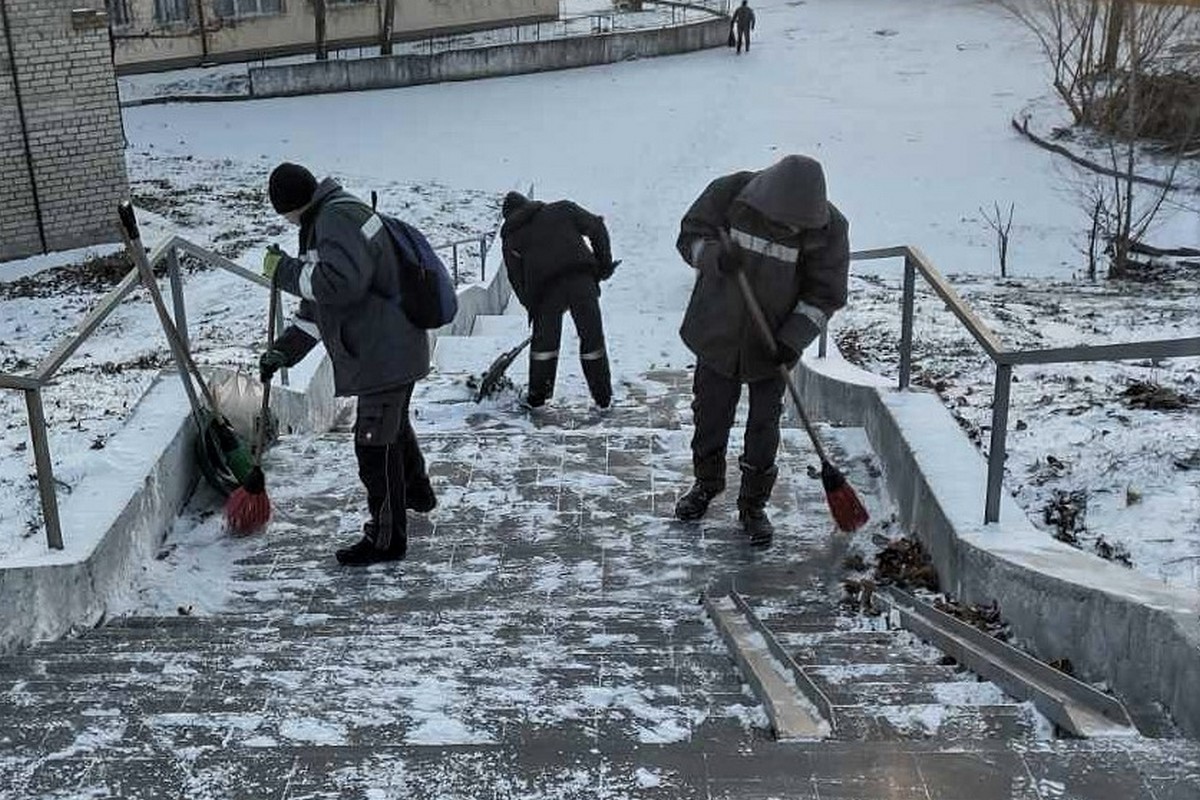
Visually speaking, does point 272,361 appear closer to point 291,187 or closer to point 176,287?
point 291,187

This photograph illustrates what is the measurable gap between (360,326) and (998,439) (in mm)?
2258

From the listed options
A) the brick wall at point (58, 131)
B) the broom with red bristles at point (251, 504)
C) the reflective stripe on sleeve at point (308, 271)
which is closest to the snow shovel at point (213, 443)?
the broom with red bristles at point (251, 504)

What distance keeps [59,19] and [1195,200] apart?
1434cm

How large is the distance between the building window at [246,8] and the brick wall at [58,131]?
12595mm

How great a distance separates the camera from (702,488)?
219 inches

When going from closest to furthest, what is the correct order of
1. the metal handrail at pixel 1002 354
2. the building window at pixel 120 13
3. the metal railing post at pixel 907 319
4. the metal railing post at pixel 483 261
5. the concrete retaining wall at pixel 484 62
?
the metal handrail at pixel 1002 354 → the metal railing post at pixel 907 319 → the metal railing post at pixel 483 261 → the concrete retaining wall at pixel 484 62 → the building window at pixel 120 13

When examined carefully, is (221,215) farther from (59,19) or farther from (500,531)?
(500,531)

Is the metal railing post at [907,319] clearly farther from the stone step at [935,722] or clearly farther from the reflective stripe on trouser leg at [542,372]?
the stone step at [935,722]

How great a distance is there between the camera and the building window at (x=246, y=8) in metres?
26.7

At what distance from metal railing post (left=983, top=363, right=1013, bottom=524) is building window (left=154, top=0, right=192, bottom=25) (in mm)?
24711

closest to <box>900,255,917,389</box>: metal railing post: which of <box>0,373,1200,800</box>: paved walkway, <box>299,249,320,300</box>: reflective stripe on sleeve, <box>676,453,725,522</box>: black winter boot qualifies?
<box>0,373,1200,800</box>: paved walkway

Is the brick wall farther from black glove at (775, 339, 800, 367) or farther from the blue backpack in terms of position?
black glove at (775, 339, 800, 367)

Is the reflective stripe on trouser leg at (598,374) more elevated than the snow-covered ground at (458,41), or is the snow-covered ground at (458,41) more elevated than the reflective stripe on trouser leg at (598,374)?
the snow-covered ground at (458,41)

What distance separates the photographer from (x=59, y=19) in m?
13.9
